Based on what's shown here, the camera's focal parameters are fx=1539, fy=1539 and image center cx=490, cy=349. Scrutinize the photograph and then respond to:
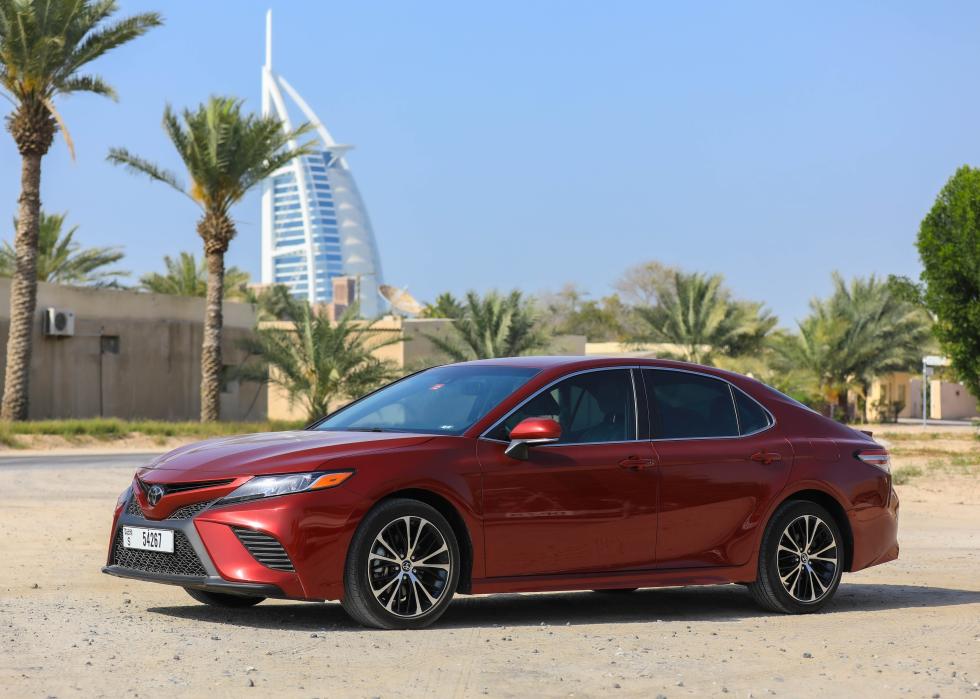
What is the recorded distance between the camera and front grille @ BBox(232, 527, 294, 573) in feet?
26.4

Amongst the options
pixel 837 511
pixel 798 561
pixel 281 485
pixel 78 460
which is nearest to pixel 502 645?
pixel 281 485

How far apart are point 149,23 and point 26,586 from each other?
3030 centimetres

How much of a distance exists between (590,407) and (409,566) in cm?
169

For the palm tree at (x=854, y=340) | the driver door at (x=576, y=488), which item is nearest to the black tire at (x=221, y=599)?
the driver door at (x=576, y=488)

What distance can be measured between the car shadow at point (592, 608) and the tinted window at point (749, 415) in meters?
1.18

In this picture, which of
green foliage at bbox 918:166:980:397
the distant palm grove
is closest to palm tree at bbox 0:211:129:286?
the distant palm grove

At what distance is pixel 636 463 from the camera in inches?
362

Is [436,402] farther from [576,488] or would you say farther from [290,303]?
[290,303]

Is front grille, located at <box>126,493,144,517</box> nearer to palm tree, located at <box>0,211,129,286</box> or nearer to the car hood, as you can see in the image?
the car hood

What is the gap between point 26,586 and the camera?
10258mm

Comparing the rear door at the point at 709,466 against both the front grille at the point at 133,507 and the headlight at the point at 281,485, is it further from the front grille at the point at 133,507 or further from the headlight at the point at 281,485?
the front grille at the point at 133,507

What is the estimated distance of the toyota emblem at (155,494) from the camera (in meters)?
8.41

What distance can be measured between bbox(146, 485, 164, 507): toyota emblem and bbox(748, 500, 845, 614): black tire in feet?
12.2

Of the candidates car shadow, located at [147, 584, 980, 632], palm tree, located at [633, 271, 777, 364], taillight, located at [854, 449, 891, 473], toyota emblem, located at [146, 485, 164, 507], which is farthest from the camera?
palm tree, located at [633, 271, 777, 364]
